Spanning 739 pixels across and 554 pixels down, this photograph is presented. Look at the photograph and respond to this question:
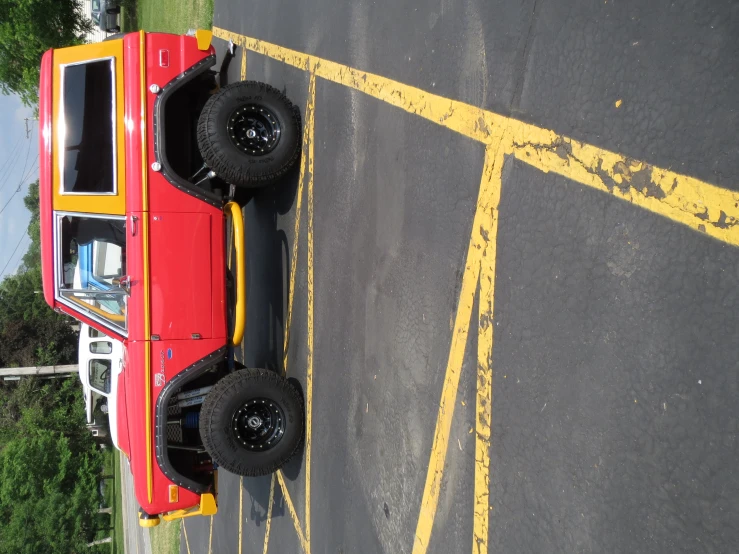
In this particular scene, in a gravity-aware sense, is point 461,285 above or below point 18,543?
above

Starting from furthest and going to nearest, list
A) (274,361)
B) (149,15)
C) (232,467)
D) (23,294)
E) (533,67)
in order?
(23,294) → (149,15) → (274,361) → (232,467) → (533,67)

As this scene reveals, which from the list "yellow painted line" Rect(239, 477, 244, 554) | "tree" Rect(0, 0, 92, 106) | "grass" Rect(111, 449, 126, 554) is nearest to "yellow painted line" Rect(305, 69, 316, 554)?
"yellow painted line" Rect(239, 477, 244, 554)

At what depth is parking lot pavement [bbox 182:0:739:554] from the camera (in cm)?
265

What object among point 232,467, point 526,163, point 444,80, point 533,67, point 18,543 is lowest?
point 18,543

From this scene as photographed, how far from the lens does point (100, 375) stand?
7133mm

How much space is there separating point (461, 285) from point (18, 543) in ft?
54.0

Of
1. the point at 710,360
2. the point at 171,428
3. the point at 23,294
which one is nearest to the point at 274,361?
the point at 171,428

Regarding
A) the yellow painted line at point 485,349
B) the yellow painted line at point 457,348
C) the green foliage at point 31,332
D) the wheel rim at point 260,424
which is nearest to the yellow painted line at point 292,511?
the wheel rim at point 260,424

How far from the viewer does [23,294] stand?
33.1 m

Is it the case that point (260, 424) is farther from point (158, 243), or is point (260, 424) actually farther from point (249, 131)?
point (249, 131)

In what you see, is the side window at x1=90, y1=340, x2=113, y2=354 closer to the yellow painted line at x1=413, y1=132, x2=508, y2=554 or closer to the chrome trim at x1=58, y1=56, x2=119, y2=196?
the chrome trim at x1=58, y1=56, x2=119, y2=196

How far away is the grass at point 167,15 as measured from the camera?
11375mm

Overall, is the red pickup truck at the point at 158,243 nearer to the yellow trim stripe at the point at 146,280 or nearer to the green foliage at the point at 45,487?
the yellow trim stripe at the point at 146,280

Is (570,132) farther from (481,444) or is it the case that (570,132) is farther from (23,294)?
(23,294)
